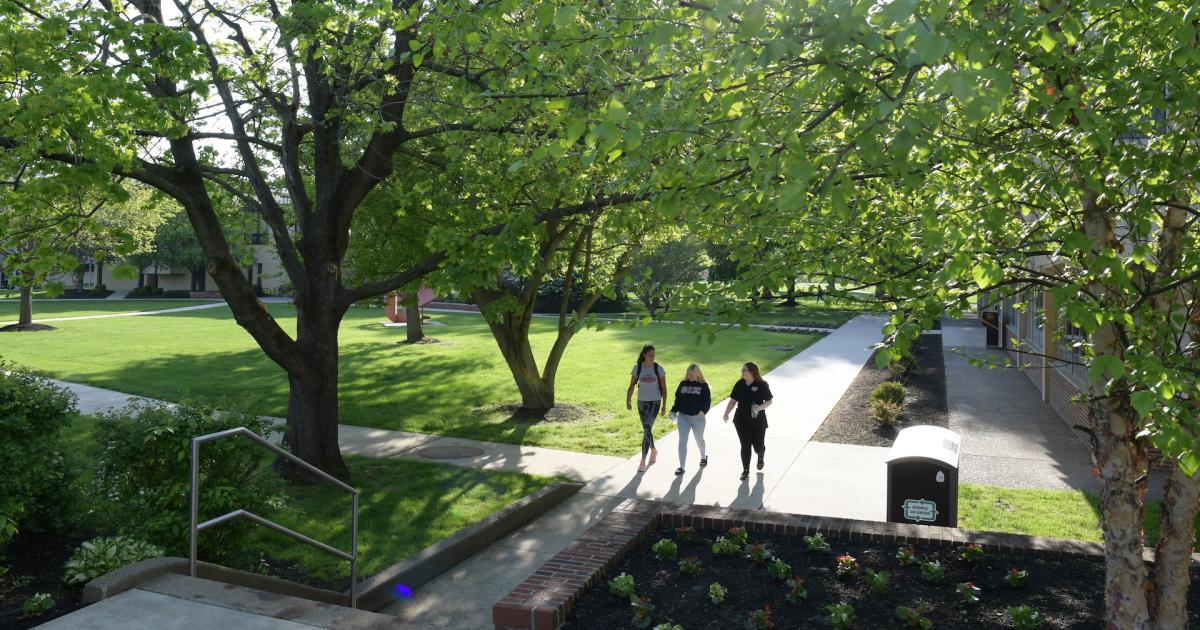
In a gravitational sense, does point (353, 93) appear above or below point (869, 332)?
above

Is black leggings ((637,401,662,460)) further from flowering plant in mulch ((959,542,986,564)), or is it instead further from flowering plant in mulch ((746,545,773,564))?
flowering plant in mulch ((959,542,986,564))

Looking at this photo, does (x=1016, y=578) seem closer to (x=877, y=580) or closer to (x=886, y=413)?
(x=877, y=580)

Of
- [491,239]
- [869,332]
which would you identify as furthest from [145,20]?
[869,332]

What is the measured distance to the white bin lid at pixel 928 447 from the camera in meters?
8.00

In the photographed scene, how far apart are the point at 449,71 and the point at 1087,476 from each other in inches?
356

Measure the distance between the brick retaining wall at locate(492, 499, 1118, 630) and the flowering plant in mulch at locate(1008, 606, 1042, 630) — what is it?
1427 millimetres

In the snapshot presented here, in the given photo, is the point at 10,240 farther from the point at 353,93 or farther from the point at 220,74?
the point at 353,93

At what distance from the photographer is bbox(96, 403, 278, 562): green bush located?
6504 millimetres

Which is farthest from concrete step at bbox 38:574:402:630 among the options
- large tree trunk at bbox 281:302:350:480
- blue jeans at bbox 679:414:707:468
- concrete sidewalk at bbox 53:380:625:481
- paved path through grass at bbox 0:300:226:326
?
paved path through grass at bbox 0:300:226:326

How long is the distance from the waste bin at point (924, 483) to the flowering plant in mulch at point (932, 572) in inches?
66.3

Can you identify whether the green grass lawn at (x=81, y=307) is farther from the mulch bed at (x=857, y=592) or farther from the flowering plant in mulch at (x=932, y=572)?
the flowering plant in mulch at (x=932, y=572)

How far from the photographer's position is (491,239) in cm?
968

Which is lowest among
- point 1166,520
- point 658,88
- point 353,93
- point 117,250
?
point 1166,520

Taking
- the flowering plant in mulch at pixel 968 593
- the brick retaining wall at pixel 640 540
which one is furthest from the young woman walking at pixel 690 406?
the flowering plant in mulch at pixel 968 593
